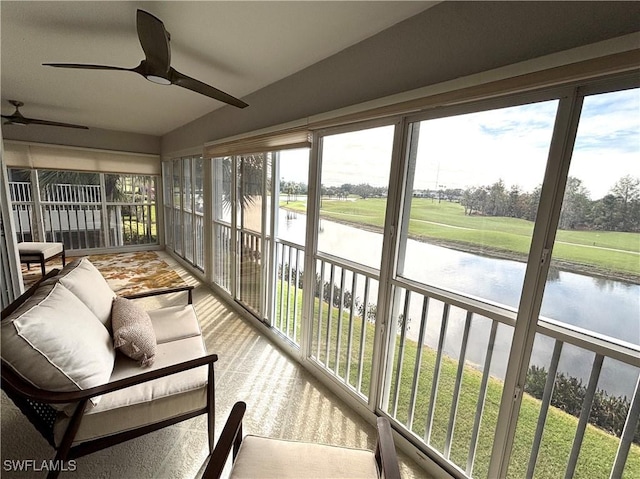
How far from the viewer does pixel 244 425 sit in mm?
1723

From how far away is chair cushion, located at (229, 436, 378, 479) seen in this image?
104 cm

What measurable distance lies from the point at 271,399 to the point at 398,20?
2.41m

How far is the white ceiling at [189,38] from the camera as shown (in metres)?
1.39

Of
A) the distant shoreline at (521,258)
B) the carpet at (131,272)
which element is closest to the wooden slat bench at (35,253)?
the carpet at (131,272)

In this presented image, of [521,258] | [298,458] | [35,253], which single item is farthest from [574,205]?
[35,253]

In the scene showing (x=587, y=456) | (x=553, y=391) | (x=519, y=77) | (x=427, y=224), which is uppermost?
(x=519, y=77)

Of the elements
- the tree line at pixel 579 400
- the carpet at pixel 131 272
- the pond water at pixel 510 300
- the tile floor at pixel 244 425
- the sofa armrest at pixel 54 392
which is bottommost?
the tile floor at pixel 244 425

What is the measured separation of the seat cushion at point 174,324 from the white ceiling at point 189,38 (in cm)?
187

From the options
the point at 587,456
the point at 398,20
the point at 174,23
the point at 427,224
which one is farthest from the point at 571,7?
the point at 174,23

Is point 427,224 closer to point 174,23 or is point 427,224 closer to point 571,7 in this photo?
point 571,7

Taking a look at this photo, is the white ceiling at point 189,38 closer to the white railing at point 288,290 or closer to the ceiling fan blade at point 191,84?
the ceiling fan blade at point 191,84

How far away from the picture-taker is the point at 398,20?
4.55 feet

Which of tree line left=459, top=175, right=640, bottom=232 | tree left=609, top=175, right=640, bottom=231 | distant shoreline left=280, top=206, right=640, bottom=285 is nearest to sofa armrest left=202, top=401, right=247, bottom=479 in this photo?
distant shoreline left=280, top=206, right=640, bottom=285

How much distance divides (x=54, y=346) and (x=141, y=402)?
0.45m
